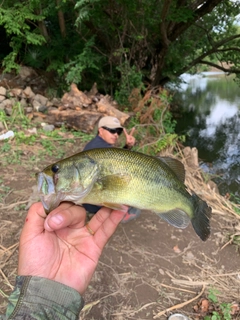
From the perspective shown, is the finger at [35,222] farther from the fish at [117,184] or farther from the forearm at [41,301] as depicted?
the forearm at [41,301]

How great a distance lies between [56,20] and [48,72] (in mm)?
2742

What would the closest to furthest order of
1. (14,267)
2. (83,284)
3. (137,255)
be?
1. (83,284)
2. (14,267)
3. (137,255)

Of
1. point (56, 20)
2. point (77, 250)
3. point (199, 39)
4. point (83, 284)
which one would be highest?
point (56, 20)

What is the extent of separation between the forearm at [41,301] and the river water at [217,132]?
6646 millimetres

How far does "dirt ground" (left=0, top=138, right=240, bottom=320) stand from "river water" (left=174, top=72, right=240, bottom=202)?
3.40m

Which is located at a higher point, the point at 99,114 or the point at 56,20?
the point at 56,20

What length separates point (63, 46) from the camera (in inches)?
504

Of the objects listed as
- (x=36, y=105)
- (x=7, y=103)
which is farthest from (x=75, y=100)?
(x=7, y=103)

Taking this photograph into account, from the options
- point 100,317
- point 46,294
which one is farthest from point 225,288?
point 46,294

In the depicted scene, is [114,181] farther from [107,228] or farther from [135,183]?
[107,228]

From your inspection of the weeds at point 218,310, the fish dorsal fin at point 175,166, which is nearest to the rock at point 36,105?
the weeds at point 218,310

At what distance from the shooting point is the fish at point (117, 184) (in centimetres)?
201

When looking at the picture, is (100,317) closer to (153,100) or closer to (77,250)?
(77,250)

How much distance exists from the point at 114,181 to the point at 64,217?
432 mm
